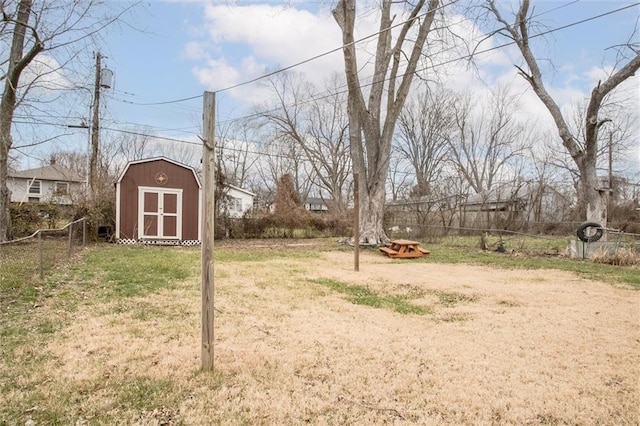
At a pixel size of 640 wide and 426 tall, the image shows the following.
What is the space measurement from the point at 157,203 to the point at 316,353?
1200cm

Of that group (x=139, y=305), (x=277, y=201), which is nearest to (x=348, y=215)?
(x=277, y=201)

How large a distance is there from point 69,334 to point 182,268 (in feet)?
13.8

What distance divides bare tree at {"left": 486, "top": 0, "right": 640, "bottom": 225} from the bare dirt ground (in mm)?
7601

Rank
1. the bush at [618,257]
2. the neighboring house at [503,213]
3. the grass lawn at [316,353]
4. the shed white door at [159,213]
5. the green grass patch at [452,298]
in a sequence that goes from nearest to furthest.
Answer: the grass lawn at [316,353], the green grass patch at [452,298], the bush at [618,257], the shed white door at [159,213], the neighboring house at [503,213]

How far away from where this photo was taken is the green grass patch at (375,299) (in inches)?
198

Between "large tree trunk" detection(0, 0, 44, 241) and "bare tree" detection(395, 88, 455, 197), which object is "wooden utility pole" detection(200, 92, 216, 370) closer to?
"large tree trunk" detection(0, 0, 44, 241)

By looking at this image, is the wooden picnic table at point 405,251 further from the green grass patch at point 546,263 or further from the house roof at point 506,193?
the house roof at point 506,193

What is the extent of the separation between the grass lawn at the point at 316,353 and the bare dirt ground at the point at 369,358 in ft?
0.04

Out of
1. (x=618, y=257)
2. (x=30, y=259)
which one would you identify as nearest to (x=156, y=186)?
(x=30, y=259)

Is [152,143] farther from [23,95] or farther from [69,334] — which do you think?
[69,334]

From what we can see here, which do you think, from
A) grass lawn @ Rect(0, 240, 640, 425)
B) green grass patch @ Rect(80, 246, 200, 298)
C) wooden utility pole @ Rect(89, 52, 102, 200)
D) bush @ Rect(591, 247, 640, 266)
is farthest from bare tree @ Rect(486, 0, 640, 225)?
wooden utility pole @ Rect(89, 52, 102, 200)

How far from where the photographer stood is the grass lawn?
7.78 feet

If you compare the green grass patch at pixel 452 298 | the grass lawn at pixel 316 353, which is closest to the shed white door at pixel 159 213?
the grass lawn at pixel 316 353

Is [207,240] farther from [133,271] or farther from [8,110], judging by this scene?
[8,110]
